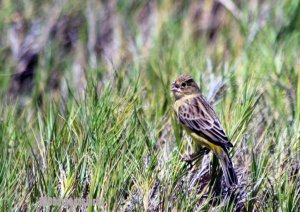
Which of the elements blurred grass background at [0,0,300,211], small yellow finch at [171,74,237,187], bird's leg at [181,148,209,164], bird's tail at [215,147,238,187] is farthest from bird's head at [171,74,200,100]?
bird's tail at [215,147,238,187]

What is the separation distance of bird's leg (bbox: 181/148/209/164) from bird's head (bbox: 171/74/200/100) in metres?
0.64

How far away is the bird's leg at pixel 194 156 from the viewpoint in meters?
5.19

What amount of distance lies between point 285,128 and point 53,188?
189 centimetres

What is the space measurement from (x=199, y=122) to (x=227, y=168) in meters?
0.68

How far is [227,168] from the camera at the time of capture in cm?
510

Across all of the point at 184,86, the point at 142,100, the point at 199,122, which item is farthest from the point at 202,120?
the point at 142,100

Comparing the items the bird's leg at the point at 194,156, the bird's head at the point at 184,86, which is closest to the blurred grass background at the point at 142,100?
the bird's leg at the point at 194,156

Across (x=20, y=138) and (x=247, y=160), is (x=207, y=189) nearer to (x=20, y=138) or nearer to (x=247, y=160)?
(x=247, y=160)

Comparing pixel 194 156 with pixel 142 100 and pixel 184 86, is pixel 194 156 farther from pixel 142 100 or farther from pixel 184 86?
pixel 142 100

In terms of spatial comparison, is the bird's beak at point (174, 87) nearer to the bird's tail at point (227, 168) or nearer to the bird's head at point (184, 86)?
the bird's head at point (184, 86)

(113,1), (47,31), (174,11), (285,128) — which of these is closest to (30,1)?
(47,31)

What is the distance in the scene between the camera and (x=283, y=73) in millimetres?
6801

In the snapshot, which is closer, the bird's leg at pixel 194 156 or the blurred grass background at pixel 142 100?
the blurred grass background at pixel 142 100

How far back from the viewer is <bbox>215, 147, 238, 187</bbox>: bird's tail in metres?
5.06
